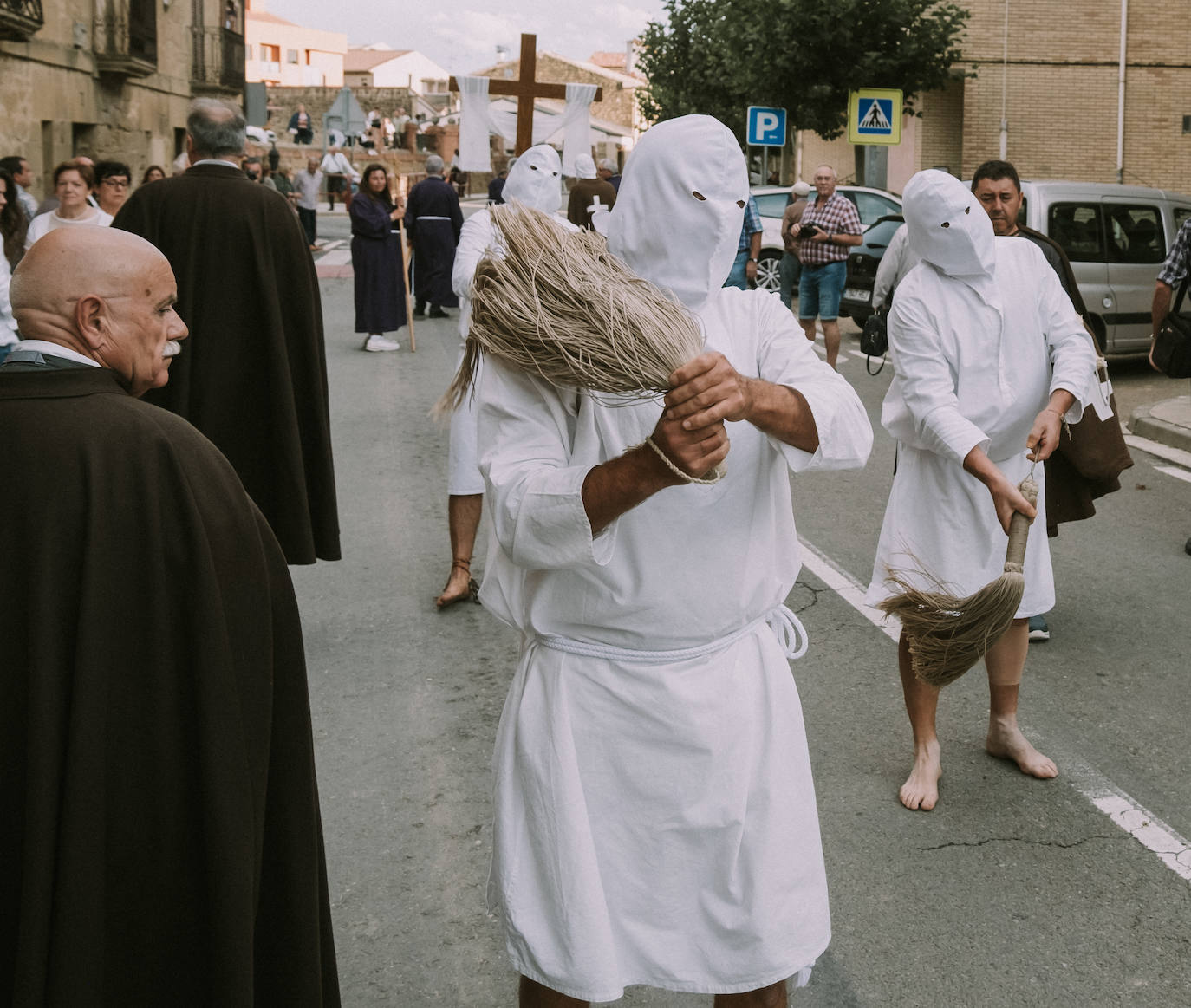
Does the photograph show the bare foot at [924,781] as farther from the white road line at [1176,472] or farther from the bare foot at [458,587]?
the white road line at [1176,472]

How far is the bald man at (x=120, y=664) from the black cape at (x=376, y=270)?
1255 centimetres

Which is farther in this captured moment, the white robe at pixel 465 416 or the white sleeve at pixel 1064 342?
the white robe at pixel 465 416

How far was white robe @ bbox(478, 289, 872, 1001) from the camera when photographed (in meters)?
2.36

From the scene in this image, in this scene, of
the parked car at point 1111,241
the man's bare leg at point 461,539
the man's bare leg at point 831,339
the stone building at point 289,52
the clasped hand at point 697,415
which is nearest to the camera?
the clasped hand at point 697,415

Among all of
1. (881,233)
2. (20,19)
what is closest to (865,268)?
(881,233)

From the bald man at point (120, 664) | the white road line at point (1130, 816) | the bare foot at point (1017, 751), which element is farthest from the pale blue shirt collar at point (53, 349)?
the bare foot at point (1017, 751)

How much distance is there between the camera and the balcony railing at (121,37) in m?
21.7

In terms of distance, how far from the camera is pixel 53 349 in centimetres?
217

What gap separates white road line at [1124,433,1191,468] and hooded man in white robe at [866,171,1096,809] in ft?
20.2

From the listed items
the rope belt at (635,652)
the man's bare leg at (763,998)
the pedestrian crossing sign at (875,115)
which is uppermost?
the pedestrian crossing sign at (875,115)

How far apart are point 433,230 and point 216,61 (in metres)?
16.2

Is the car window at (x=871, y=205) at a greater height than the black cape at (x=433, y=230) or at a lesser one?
greater

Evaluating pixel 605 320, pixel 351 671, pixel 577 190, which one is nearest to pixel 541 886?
pixel 605 320

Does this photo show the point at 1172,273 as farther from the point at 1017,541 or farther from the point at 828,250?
the point at 828,250
